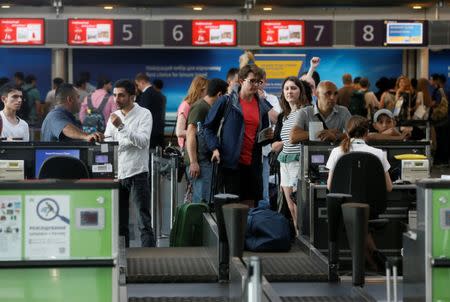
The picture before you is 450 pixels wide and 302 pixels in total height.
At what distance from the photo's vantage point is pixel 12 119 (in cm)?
1120

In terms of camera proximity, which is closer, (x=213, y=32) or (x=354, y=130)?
(x=354, y=130)

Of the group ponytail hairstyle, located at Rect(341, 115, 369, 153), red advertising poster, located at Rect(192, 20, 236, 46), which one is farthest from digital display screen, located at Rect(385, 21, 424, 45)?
ponytail hairstyle, located at Rect(341, 115, 369, 153)

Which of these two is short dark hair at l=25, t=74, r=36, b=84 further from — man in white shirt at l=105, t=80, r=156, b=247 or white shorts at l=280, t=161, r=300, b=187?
white shorts at l=280, t=161, r=300, b=187

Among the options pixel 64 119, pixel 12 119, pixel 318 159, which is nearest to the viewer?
pixel 318 159

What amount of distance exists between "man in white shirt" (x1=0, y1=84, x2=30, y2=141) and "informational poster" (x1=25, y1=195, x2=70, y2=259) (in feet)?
17.7

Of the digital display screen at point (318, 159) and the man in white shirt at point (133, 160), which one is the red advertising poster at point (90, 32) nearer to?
the man in white shirt at point (133, 160)

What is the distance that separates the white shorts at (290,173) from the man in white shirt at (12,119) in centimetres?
270

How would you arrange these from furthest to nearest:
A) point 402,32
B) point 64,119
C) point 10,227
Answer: point 402,32, point 64,119, point 10,227

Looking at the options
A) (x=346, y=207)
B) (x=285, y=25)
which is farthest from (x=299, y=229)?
(x=285, y=25)

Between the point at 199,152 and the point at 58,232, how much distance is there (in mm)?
5208

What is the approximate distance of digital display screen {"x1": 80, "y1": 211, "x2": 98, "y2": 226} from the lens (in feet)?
18.6

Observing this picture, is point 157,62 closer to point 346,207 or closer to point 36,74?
point 36,74

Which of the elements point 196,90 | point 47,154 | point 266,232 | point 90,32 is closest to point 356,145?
point 266,232

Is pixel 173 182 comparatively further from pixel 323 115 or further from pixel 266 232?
pixel 266 232
